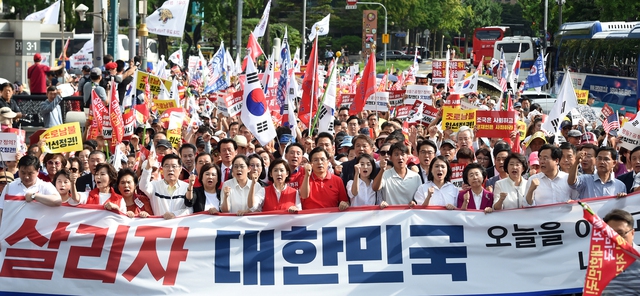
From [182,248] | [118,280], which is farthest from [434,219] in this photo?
[118,280]

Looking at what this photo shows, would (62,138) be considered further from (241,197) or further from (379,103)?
(379,103)

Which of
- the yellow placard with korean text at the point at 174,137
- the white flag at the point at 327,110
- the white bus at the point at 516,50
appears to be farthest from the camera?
the white bus at the point at 516,50

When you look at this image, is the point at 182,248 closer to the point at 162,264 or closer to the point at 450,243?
the point at 162,264

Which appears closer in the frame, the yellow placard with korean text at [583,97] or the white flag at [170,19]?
the yellow placard with korean text at [583,97]

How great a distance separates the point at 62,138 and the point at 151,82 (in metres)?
5.13

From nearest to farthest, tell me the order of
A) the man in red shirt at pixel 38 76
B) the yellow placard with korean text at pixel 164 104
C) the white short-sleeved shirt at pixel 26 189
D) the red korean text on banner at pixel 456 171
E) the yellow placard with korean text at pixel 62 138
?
the white short-sleeved shirt at pixel 26 189 → the red korean text on banner at pixel 456 171 → the yellow placard with korean text at pixel 62 138 → the yellow placard with korean text at pixel 164 104 → the man in red shirt at pixel 38 76

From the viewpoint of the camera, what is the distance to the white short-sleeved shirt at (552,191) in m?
7.94

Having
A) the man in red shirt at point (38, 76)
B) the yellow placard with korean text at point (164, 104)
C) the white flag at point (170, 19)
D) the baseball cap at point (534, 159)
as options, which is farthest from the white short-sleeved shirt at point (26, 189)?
the white flag at point (170, 19)

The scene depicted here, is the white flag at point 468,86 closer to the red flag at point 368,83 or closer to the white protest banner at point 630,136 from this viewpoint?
the red flag at point 368,83

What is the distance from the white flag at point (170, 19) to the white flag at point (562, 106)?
9.99 m

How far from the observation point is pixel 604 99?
2588 cm

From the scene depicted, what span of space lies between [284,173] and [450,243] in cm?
142

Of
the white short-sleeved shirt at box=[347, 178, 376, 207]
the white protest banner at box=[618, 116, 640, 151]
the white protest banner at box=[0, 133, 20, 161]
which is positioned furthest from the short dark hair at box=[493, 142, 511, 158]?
the white protest banner at box=[0, 133, 20, 161]

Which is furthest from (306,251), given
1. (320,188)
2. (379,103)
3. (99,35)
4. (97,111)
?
(99,35)
